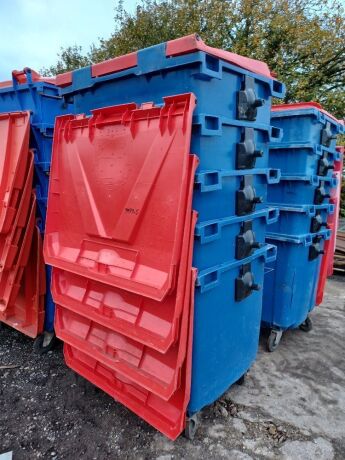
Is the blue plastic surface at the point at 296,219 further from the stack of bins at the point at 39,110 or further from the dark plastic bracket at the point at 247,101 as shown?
the stack of bins at the point at 39,110

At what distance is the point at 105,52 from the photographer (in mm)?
9602

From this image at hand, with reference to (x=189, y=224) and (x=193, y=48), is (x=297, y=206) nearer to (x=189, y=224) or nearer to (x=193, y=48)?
(x=189, y=224)

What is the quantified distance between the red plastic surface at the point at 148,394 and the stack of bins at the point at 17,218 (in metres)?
0.83

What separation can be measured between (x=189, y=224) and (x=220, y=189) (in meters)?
0.31

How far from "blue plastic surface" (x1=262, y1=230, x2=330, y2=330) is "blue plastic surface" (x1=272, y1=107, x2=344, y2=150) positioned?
0.86 meters

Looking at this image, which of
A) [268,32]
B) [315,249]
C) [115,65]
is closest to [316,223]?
[315,249]

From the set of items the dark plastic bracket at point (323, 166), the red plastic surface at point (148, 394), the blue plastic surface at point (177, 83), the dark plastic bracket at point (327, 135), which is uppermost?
the blue plastic surface at point (177, 83)

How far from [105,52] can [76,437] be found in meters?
10.0

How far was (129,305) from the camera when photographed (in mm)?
1984

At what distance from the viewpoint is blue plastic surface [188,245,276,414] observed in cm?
192

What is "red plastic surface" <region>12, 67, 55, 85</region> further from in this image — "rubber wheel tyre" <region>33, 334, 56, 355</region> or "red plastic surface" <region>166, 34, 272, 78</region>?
"rubber wheel tyre" <region>33, 334, 56, 355</region>

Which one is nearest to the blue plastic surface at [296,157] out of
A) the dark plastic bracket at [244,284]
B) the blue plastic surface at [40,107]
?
the dark plastic bracket at [244,284]

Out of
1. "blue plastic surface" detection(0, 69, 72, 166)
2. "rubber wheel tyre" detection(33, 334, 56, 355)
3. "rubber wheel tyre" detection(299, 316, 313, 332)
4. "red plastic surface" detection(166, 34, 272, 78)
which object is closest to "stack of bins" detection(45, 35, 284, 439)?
"red plastic surface" detection(166, 34, 272, 78)

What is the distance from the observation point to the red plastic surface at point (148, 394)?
185 cm
